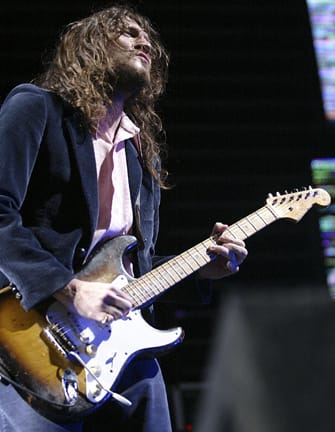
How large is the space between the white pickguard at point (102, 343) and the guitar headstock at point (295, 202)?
0.66 m

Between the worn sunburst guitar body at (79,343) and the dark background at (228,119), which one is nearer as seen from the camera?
the worn sunburst guitar body at (79,343)

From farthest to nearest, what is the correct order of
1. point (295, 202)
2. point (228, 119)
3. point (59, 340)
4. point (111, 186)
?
point (228, 119)
point (295, 202)
point (111, 186)
point (59, 340)

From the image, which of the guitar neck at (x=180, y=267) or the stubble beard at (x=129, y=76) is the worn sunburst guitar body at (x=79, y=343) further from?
the stubble beard at (x=129, y=76)

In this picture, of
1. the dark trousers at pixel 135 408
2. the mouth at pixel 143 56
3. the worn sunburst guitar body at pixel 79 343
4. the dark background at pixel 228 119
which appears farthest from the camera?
the dark background at pixel 228 119

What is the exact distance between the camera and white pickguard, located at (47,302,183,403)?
1.88 meters

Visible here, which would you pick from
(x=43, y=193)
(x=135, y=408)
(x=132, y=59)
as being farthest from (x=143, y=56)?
(x=135, y=408)

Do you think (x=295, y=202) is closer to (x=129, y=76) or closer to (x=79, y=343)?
(x=129, y=76)

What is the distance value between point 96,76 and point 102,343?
0.86m

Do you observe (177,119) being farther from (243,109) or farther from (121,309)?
(121,309)

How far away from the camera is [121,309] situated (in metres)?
1.87

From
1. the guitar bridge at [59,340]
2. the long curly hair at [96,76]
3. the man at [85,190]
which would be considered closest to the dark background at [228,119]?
the long curly hair at [96,76]

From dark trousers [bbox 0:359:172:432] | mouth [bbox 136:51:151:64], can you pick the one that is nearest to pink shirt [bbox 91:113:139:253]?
mouth [bbox 136:51:151:64]

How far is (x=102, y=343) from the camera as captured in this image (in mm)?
1935

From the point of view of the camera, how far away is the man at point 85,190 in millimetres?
1854
